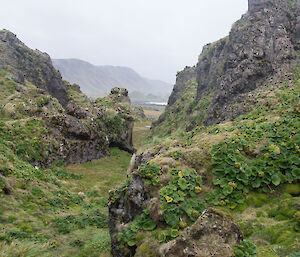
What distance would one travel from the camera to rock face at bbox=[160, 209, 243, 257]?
6281mm

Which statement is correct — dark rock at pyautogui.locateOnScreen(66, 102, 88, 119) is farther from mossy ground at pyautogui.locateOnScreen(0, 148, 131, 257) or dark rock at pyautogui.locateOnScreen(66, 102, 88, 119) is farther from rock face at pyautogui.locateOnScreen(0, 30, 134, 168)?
mossy ground at pyautogui.locateOnScreen(0, 148, 131, 257)

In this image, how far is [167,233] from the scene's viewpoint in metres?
8.35

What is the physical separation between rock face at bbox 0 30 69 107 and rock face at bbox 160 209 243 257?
55.4 m

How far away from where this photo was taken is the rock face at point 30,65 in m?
53.2

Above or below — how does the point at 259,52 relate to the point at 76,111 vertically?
above

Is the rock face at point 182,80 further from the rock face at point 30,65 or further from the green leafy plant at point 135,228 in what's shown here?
the green leafy plant at point 135,228

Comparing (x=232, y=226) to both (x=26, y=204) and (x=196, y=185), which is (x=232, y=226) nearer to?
(x=196, y=185)

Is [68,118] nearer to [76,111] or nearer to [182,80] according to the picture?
[76,111]

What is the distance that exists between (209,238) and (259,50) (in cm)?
3040

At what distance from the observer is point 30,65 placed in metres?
58.0

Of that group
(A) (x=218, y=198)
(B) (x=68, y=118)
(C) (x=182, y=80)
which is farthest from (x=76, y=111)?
(C) (x=182, y=80)

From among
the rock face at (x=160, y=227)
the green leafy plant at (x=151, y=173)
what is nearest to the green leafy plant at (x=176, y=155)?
the green leafy plant at (x=151, y=173)

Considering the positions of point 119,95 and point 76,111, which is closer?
point 76,111

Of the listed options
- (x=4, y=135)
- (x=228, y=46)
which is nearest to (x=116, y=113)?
(x=4, y=135)
